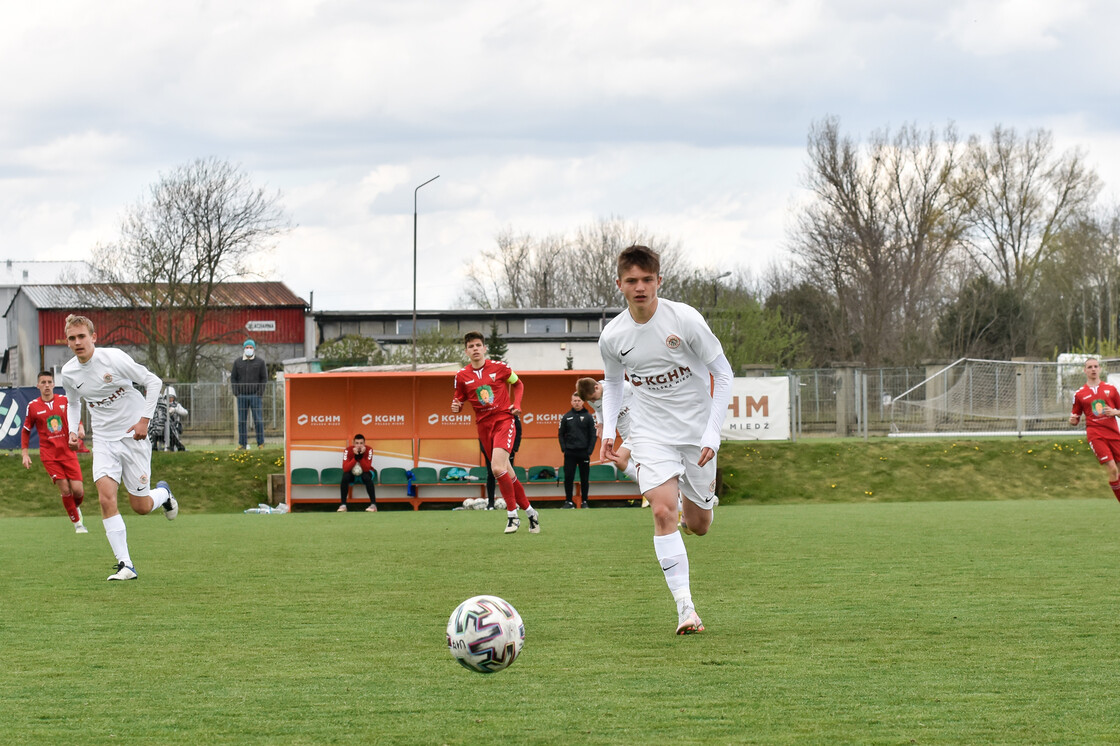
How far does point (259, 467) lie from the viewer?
81.6 feet

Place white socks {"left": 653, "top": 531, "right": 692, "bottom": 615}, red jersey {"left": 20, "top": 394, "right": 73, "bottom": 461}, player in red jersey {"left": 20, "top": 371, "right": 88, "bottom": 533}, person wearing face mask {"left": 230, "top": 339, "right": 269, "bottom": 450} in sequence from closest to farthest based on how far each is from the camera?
white socks {"left": 653, "top": 531, "right": 692, "bottom": 615} < player in red jersey {"left": 20, "top": 371, "right": 88, "bottom": 533} < red jersey {"left": 20, "top": 394, "right": 73, "bottom": 461} < person wearing face mask {"left": 230, "top": 339, "right": 269, "bottom": 450}

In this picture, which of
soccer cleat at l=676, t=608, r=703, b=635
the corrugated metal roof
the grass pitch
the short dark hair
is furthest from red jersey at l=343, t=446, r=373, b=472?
the corrugated metal roof

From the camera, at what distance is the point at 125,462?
10289mm

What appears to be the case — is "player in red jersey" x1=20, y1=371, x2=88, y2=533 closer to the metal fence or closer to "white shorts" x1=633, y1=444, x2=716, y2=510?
"white shorts" x1=633, y1=444, x2=716, y2=510

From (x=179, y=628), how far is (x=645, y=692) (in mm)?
3270

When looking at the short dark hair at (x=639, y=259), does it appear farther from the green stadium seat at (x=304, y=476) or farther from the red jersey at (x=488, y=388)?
Result: the green stadium seat at (x=304, y=476)

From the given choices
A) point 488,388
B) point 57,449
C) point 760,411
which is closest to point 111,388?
point 488,388

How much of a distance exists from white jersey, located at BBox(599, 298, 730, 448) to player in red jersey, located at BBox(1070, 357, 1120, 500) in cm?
1143

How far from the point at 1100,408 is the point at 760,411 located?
1019cm

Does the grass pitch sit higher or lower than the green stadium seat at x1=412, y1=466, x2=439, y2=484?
higher

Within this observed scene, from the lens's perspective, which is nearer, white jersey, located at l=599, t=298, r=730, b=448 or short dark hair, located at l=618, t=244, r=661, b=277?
short dark hair, located at l=618, t=244, r=661, b=277

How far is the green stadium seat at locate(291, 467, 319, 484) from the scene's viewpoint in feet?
73.8

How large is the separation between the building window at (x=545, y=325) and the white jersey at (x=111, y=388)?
192ft

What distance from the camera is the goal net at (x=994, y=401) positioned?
92.4 feet
